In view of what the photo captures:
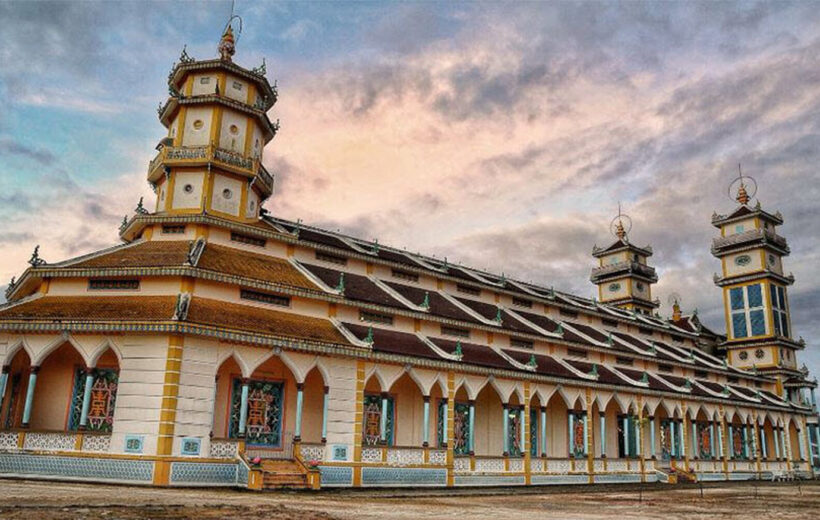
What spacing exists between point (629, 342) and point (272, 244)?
30.8m

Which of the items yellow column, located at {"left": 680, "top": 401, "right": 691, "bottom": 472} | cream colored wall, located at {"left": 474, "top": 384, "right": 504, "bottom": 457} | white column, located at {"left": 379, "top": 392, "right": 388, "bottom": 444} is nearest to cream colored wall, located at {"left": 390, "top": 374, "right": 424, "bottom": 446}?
white column, located at {"left": 379, "top": 392, "right": 388, "bottom": 444}

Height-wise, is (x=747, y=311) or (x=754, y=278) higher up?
(x=754, y=278)

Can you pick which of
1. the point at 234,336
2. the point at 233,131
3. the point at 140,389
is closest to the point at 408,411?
the point at 234,336

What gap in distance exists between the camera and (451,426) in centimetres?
3033

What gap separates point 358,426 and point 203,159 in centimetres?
1484

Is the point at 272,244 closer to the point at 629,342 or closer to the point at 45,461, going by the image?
the point at 45,461

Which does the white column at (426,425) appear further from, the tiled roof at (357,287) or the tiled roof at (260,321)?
the tiled roof at (357,287)

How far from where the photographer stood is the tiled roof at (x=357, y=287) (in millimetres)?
31625

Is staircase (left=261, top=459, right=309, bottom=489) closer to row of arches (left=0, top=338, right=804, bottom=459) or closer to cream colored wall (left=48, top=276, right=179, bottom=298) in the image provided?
row of arches (left=0, top=338, right=804, bottom=459)

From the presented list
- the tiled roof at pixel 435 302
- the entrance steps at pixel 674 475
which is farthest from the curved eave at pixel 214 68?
the entrance steps at pixel 674 475

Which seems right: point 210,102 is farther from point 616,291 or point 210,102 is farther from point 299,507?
point 616,291

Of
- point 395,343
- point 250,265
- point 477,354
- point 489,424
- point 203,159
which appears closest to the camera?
point 250,265

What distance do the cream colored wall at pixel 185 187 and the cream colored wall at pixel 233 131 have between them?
224cm

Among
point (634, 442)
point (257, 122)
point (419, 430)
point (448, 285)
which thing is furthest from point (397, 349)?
point (634, 442)
